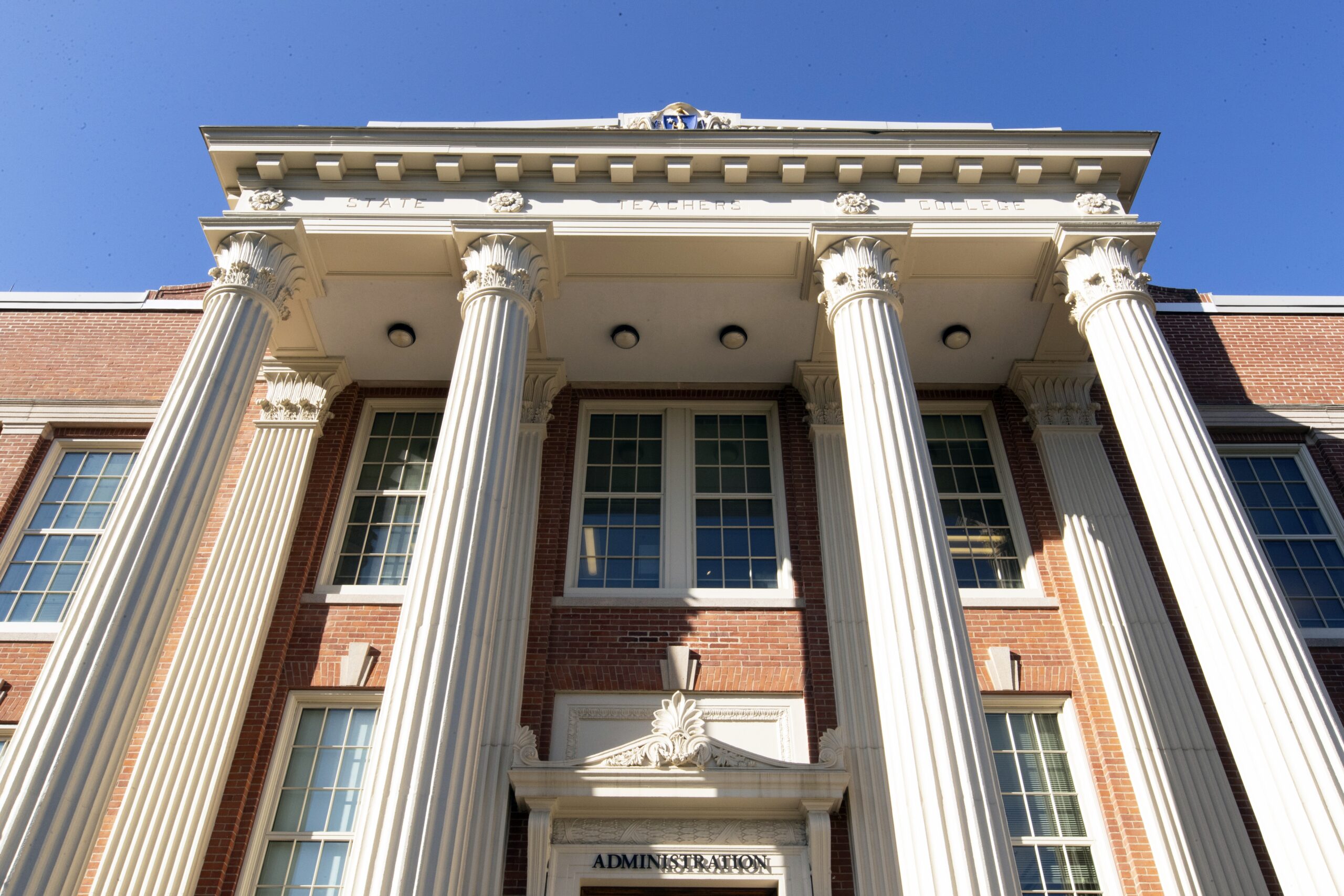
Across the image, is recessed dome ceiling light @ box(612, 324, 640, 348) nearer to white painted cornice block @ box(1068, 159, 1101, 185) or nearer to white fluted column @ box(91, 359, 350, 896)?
white fluted column @ box(91, 359, 350, 896)

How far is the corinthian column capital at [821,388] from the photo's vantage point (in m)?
14.0

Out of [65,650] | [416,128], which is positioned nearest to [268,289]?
[416,128]

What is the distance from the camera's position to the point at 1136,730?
11000 millimetres

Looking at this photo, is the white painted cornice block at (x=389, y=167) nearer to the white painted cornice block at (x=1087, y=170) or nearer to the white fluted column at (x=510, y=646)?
the white fluted column at (x=510, y=646)

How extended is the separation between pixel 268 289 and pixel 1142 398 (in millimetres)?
9736

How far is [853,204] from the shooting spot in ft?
40.0

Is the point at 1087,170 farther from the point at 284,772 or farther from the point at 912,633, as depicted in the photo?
the point at 284,772

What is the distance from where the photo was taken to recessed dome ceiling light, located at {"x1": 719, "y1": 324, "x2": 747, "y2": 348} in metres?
13.6

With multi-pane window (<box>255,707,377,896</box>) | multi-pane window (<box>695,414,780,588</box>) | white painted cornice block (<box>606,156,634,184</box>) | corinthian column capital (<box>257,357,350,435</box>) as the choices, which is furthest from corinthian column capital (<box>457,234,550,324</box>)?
multi-pane window (<box>255,707,377,896</box>)

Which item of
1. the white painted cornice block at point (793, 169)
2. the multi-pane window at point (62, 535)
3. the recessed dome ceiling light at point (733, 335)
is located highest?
the white painted cornice block at point (793, 169)

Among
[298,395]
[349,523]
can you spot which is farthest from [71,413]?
[349,523]

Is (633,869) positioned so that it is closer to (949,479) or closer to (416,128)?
(949,479)

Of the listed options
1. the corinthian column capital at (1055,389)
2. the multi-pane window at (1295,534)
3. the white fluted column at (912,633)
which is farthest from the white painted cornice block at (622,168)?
the multi-pane window at (1295,534)

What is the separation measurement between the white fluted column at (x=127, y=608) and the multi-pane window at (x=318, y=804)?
2.91 m
